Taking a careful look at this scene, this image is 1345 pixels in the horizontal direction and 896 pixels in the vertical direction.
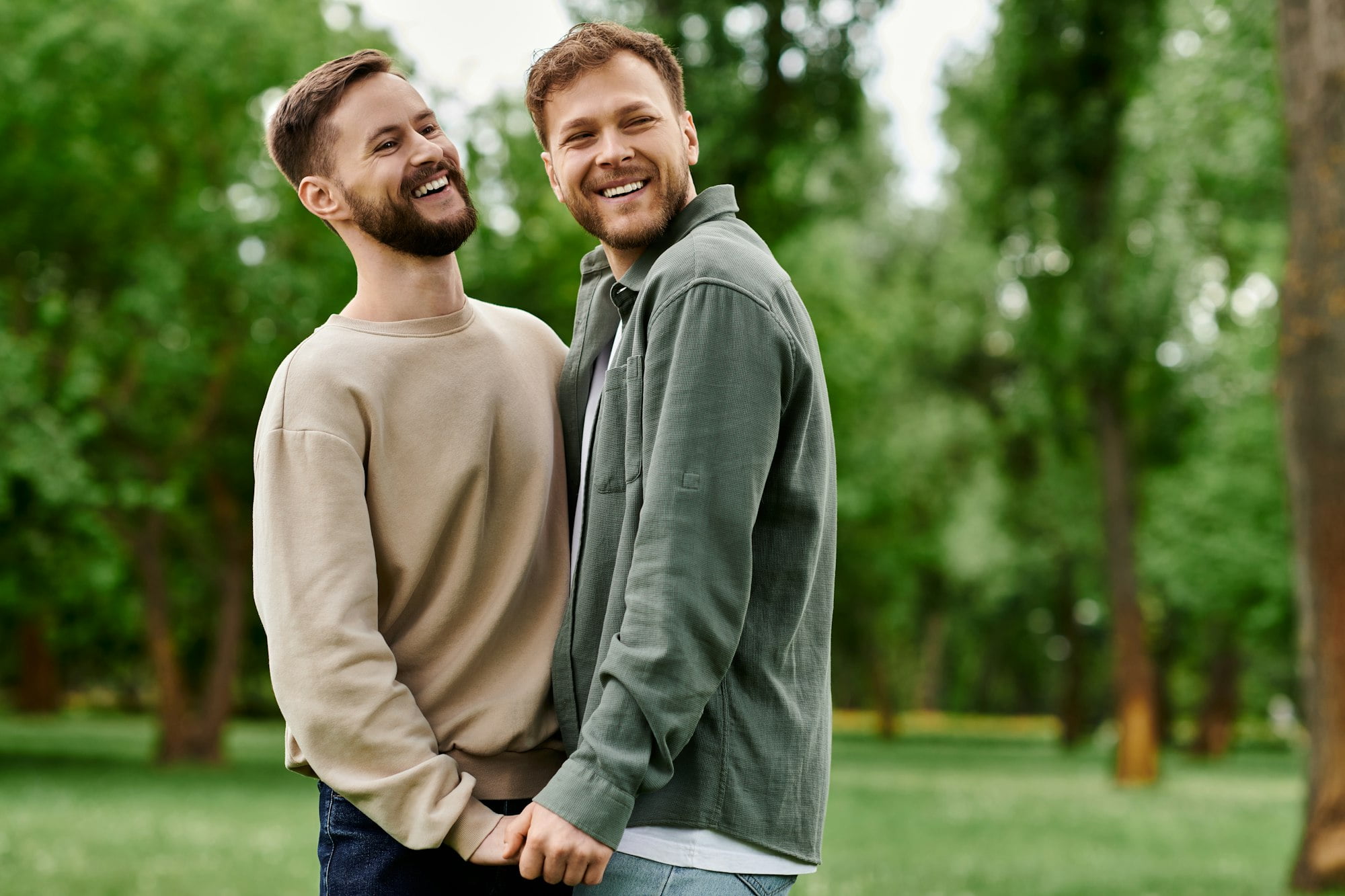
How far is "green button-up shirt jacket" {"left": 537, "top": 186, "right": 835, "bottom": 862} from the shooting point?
2.01 metres

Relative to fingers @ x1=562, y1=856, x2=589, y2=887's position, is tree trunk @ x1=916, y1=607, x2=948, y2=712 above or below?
below

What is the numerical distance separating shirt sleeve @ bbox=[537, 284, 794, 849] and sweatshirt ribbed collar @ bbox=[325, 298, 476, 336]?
2.03ft

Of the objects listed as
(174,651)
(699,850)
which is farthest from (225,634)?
(699,850)

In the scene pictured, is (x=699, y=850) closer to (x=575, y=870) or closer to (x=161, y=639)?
(x=575, y=870)

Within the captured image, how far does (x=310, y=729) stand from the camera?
220 centimetres

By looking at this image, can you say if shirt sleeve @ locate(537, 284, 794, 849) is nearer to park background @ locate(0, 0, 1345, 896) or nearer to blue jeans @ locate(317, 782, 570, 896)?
blue jeans @ locate(317, 782, 570, 896)

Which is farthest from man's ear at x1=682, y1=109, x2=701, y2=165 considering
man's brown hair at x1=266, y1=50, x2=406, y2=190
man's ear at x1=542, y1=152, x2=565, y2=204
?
man's brown hair at x1=266, y1=50, x2=406, y2=190

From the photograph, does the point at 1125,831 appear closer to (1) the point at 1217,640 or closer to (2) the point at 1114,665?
(2) the point at 1114,665

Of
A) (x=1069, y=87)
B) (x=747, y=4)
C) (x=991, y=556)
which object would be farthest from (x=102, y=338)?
(x=991, y=556)

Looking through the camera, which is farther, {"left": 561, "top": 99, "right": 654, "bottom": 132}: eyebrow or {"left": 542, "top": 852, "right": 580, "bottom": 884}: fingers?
{"left": 561, "top": 99, "right": 654, "bottom": 132}: eyebrow

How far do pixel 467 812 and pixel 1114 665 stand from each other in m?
21.1

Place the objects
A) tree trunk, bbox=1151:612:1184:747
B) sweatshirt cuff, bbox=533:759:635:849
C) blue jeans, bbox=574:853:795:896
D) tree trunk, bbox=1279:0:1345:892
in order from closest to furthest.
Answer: sweatshirt cuff, bbox=533:759:635:849, blue jeans, bbox=574:853:795:896, tree trunk, bbox=1279:0:1345:892, tree trunk, bbox=1151:612:1184:747

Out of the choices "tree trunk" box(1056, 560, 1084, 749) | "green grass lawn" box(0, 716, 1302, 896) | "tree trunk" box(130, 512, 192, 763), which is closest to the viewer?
"green grass lawn" box(0, 716, 1302, 896)

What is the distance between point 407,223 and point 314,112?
0.28 metres
